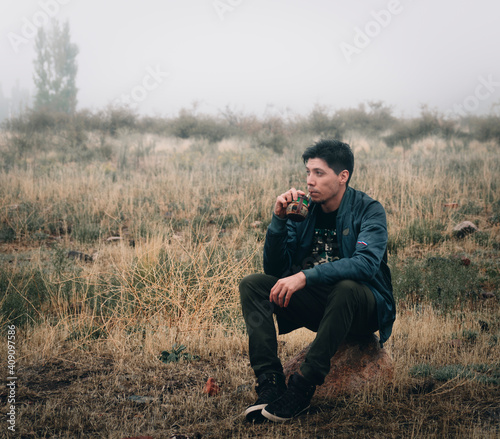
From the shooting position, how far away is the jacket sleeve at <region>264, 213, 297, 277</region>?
3.25 m

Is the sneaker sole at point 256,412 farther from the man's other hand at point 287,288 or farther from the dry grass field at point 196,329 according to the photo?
the man's other hand at point 287,288

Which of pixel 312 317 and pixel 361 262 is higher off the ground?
pixel 361 262

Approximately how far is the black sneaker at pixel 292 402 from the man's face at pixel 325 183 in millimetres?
1236

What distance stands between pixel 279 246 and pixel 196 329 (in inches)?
64.1

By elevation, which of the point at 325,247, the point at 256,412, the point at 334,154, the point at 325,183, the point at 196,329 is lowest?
the point at 196,329

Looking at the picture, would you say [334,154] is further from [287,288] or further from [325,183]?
[287,288]

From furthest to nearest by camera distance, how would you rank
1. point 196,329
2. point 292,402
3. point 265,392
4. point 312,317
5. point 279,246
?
point 196,329
point 279,246
point 312,317
point 265,392
point 292,402

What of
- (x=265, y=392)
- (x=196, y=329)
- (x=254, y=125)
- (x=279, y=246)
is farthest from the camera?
(x=254, y=125)

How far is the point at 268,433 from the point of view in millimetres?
2656

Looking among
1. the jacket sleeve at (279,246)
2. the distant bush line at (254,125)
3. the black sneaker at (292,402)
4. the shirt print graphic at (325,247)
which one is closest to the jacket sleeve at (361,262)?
the shirt print graphic at (325,247)

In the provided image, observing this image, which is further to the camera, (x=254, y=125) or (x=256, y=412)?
(x=254, y=125)

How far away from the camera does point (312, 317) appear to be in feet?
10.3

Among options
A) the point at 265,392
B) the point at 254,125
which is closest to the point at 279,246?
the point at 265,392

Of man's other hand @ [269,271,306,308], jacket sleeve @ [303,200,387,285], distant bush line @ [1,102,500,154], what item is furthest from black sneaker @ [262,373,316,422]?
distant bush line @ [1,102,500,154]
